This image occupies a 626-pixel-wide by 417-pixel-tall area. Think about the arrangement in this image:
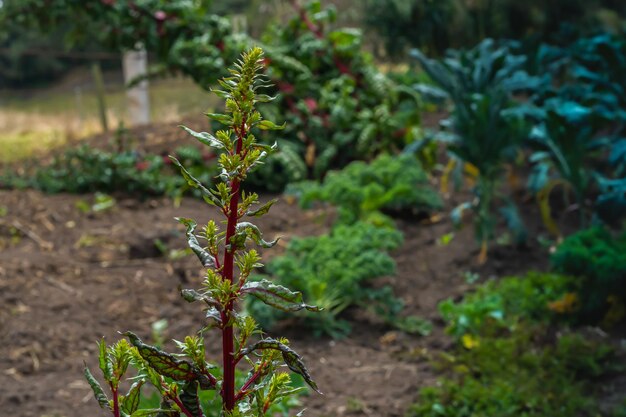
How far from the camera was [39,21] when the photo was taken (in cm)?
756

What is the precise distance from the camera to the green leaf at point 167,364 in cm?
144

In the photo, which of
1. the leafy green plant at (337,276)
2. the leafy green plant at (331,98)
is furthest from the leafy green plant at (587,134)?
the leafy green plant at (331,98)

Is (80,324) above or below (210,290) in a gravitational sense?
below

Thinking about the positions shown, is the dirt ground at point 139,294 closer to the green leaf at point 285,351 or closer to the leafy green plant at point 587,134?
the leafy green plant at point 587,134

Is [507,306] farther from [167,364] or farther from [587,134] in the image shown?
[167,364]

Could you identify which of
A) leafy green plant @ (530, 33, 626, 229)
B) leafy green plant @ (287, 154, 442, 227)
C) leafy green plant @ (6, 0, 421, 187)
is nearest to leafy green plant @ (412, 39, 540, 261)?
leafy green plant @ (530, 33, 626, 229)

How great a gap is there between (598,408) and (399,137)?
4.11m

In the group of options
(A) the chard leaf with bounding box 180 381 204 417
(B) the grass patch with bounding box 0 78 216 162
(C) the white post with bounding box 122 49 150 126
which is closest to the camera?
(A) the chard leaf with bounding box 180 381 204 417

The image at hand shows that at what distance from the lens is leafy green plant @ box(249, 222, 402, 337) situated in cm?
440

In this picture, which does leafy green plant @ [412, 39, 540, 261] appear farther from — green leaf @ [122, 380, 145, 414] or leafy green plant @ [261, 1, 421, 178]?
green leaf @ [122, 380, 145, 414]

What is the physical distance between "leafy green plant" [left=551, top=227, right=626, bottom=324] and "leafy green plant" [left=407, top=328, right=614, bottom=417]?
22cm

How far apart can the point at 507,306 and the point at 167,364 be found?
127 inches

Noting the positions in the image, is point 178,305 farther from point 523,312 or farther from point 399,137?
point 399,137

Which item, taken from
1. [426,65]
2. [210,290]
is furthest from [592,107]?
[210,290]
